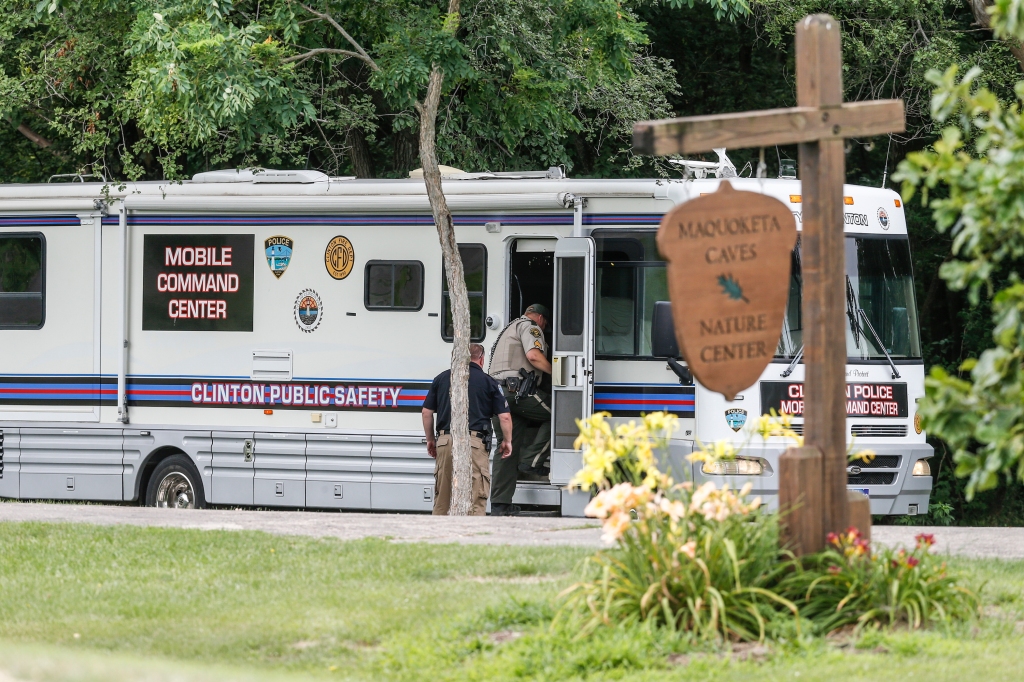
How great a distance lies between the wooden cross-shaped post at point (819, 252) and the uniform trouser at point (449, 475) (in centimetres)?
523

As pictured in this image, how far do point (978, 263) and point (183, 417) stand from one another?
9238mm

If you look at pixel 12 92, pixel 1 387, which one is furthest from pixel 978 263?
pixel 12 92

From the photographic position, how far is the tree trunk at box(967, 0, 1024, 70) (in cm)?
1456

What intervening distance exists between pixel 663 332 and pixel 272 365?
3.74 meters

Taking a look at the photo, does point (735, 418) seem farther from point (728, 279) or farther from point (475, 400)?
point (728, 279)

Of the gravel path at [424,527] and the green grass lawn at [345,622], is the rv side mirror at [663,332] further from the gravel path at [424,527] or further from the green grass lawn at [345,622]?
the green grass lawn at [345,622]

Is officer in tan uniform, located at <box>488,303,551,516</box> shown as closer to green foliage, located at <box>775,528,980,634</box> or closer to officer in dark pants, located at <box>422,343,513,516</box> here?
officer in dark pants, located at <box>422,343,513,516</box>

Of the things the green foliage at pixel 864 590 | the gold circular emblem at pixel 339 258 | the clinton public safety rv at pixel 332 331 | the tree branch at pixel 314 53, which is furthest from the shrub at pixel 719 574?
the tree branch at pixel 314 53

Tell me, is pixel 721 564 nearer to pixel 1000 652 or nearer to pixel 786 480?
pixel 786 480

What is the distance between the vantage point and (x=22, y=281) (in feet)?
41.6

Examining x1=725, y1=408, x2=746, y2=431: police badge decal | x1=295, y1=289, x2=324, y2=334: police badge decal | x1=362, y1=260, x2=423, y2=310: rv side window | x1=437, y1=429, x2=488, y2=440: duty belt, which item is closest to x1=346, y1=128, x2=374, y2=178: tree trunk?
x1=295, y1=289, x2=324, y2=334: police badge decal

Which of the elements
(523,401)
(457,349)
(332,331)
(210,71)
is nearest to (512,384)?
(523,401)

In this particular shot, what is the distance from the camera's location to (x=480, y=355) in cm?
1119

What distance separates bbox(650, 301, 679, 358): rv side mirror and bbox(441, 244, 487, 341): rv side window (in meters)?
1.74
